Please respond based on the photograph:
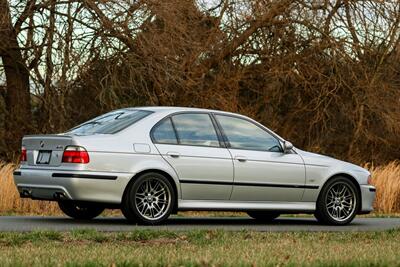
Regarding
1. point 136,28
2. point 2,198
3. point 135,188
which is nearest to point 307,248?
point 135,188

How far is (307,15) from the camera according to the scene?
24.8 m

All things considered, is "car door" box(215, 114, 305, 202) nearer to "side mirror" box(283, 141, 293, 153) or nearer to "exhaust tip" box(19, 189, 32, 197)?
"side mirror" box(283, 141, 293, 153)

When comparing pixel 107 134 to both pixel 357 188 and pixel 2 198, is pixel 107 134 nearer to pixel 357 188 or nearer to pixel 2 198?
pixel 357 188

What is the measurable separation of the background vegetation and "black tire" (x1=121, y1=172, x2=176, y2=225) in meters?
9.55

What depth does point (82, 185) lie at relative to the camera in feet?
38.2

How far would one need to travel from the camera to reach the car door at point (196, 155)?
1230 cm

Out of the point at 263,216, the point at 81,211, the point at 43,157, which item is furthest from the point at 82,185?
the point at 263,216

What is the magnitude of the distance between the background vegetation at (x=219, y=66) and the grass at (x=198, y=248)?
36.6 ft

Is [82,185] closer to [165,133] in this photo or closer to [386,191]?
[165,133]

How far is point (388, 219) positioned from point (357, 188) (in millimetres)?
2066

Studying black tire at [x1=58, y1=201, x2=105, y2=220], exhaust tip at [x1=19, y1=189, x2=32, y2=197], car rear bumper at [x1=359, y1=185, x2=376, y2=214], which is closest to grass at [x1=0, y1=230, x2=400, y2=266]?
car rear bumper at [x1=359, y1=185, x2=376, y2=214]

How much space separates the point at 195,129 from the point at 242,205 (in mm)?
1206

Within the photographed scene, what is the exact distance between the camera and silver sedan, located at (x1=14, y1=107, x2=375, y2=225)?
11797 millimetres

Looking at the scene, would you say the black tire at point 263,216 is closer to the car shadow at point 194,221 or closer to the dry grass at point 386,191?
the car shadow at point 194,221
